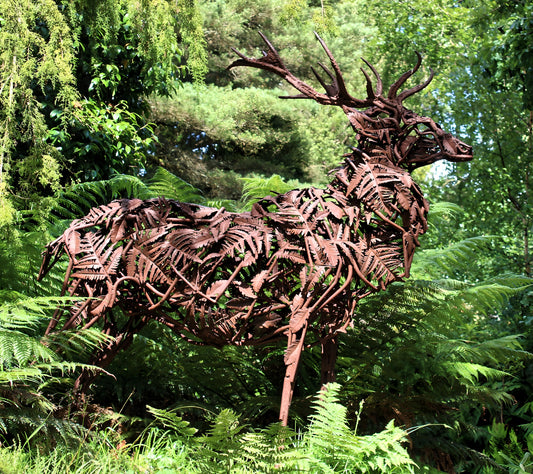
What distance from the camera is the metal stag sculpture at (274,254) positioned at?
2367 mm

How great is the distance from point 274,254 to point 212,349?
49.7 inches

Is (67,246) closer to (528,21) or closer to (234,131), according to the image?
(528,21)

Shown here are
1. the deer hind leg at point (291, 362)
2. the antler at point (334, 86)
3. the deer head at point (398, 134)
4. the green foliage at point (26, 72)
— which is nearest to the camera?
the deer hind leg at point (291, 362)

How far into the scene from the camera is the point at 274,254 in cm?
240

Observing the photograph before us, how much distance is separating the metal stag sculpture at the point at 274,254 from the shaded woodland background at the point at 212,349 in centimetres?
27

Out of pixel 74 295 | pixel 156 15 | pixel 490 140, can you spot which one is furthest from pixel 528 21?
pixel 74 295

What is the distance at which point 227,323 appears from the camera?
2.42m

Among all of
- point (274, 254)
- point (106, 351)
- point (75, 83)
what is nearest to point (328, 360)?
point (274, 254)

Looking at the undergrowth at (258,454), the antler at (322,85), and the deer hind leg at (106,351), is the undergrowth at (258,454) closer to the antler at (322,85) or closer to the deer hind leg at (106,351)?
the deer hind leg at (106,351)

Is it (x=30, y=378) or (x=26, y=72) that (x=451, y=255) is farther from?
(x=26, y=72)

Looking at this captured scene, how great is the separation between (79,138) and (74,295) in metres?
3.24

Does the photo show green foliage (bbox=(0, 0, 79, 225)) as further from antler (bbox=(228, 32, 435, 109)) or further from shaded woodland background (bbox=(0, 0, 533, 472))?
antler (bbox=(228, 32, 435, 109))

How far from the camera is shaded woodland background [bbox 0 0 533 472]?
2309mm

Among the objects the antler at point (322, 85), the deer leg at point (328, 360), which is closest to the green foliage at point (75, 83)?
the antler at point (322, 85)
